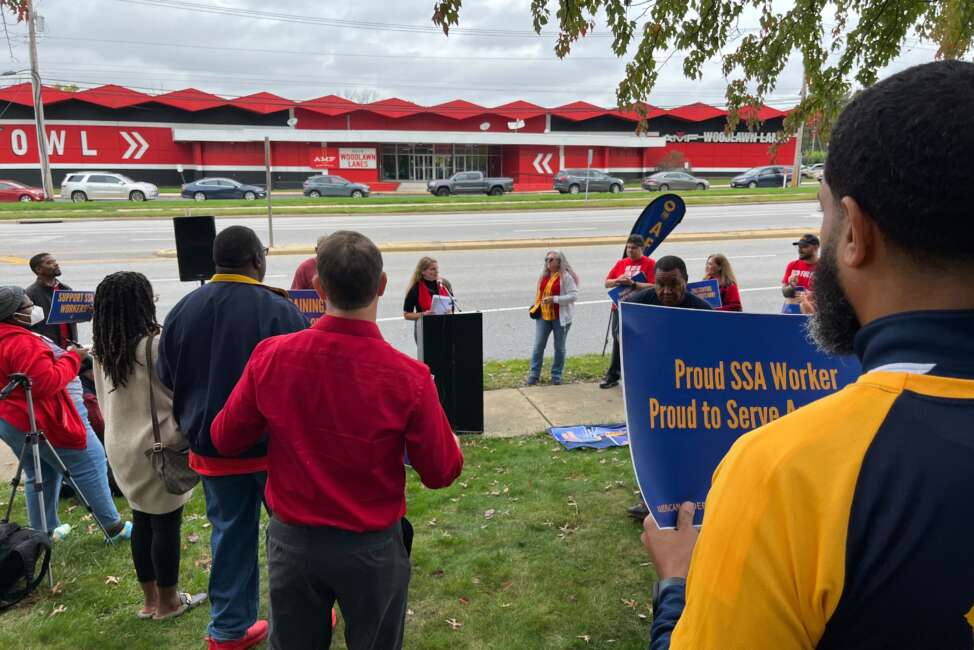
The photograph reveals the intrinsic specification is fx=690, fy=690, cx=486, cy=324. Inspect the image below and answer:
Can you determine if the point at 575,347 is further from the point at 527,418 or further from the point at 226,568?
the point at 226,568

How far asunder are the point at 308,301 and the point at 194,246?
6.02 ft

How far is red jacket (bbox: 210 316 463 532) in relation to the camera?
2.37 m

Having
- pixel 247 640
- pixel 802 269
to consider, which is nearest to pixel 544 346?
pixel 802 269

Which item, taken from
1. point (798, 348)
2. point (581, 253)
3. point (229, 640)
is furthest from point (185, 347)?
point (581, 253)

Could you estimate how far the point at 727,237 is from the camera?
21.2 meters

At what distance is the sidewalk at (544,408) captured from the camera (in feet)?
23.2

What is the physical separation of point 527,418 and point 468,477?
1.58 meters

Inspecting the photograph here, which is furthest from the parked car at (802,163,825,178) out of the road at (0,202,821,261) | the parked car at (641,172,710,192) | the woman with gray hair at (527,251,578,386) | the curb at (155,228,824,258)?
the woman with gray hair at (527,251,578,386)

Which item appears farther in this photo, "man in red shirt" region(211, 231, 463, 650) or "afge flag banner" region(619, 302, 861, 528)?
"man in red shirt" region(211, 231, 463, 650)

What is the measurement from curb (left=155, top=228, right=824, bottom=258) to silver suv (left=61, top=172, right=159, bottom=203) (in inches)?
768

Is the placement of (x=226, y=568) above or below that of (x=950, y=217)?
below

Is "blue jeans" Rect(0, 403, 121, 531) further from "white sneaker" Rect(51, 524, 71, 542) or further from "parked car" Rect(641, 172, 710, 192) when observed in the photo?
"parked car" Rect(641, 172, 710, 192)

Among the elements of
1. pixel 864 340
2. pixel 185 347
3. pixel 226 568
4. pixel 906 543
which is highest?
pixel 864 340

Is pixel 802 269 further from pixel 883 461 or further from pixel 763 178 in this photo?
pixel 763 178
